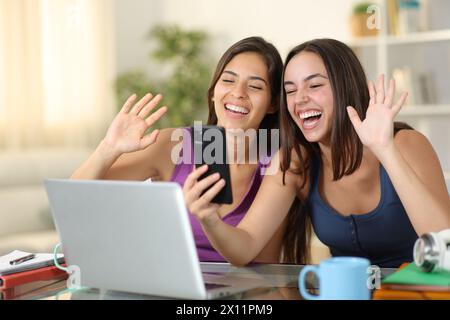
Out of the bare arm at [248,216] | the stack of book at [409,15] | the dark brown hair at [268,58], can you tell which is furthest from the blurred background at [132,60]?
the bare arm at [248,216]

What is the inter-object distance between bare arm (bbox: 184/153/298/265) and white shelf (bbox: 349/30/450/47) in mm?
2475

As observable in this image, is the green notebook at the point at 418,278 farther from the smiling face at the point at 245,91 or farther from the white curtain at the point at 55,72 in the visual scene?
the white curtain at the point at 55,72

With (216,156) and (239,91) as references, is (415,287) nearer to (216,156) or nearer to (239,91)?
(216,156)

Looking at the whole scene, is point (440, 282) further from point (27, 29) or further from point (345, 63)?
point (27, 29)

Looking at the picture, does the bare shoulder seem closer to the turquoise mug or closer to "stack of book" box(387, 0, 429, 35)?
the turquoise mug

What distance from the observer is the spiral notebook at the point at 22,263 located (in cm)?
126


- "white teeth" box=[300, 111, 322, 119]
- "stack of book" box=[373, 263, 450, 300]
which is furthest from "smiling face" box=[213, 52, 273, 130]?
"stack of book" box=[373, 263, 450, 300]

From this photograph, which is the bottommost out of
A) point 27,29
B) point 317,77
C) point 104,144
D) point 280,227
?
point 280,227

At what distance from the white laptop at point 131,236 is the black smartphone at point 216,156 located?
185 millimetres

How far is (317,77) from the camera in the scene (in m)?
1.67

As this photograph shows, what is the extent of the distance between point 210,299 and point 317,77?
0.79 metres
